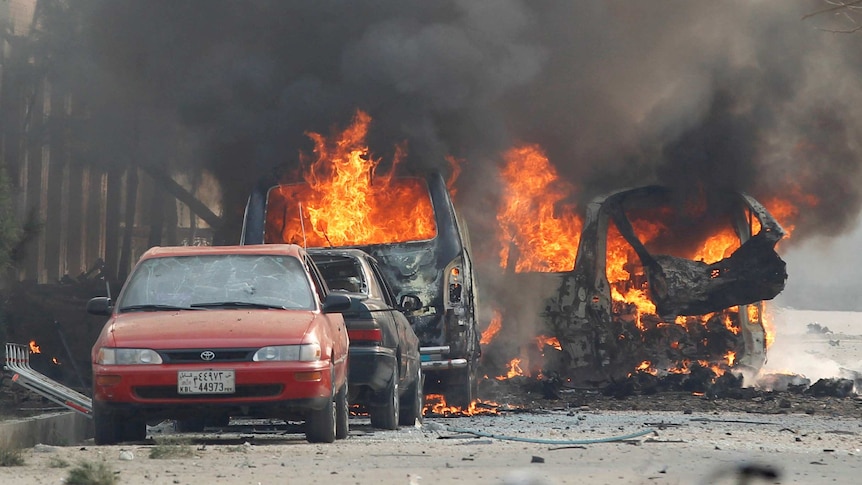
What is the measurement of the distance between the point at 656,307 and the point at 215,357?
803 cm

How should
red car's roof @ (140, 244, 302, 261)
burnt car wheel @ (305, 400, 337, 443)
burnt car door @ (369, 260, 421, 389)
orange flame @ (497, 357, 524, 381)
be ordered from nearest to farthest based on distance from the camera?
burnt car wheel @ (305, 400, 337, 443) → red car's roof @ (140, 244, 302, 261) → burnt car door @ (369, 260, 421, 389) → orange flame @ (497, 357, 524, 381)

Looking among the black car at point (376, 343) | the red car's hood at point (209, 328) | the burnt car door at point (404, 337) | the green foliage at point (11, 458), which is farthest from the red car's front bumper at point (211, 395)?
the burnt car door at point (404, 337)

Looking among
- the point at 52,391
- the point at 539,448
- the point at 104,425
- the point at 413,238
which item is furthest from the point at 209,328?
the point at 413,238

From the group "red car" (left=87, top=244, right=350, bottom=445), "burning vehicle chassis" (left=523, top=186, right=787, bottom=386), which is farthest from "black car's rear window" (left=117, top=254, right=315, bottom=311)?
"burning vehicle chassis" (left=523, top=186, right=787, bottom=386)

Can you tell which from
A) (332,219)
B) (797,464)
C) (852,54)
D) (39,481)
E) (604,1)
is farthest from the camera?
(604,1)

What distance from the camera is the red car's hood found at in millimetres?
8492

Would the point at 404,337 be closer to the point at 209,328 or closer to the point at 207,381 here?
the point at 209,328

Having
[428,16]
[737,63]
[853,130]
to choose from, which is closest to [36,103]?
[428,16]

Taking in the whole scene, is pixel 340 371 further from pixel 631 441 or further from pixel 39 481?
pixel 39 481

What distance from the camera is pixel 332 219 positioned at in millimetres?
14273

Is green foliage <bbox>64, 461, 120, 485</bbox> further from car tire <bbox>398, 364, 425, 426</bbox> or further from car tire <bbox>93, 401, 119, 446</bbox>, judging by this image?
car tire <bbox>398, 364, 425, 426</bbox>

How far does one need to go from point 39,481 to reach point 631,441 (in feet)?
12.7

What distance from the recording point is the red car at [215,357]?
846cm

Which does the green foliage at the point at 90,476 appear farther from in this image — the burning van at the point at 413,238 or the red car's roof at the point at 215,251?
the burning van at the point at 413,238
